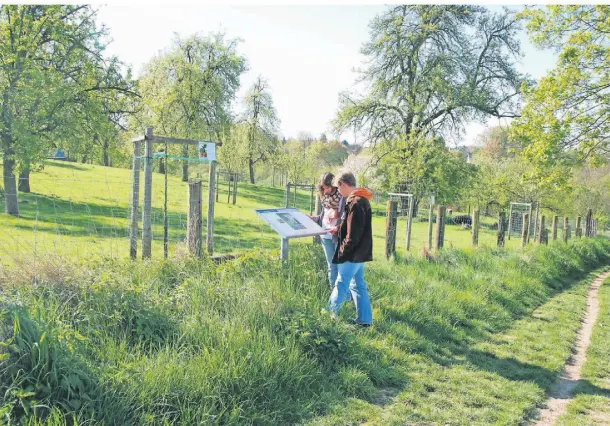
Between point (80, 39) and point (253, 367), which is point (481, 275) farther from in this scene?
point (80, 39)

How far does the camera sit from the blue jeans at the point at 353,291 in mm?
5934

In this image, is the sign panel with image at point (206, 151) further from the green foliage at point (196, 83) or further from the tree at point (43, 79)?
the green foliage at point (196, 83)

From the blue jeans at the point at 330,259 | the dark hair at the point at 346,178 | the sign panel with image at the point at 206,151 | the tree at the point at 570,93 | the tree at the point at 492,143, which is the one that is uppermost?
the tree at the point at 492,143

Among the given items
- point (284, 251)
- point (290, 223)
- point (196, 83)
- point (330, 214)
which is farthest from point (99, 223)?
point (196, 83)

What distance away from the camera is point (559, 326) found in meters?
7.62

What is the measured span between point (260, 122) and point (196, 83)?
44.2 ft

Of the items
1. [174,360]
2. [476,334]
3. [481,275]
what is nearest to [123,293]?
[174,360]

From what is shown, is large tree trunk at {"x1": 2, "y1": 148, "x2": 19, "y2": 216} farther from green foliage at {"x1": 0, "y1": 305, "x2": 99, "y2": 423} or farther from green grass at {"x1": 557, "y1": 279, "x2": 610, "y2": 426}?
green grass at {"x1": 557, "y1": 279, "x2": 610, "y2": 426}

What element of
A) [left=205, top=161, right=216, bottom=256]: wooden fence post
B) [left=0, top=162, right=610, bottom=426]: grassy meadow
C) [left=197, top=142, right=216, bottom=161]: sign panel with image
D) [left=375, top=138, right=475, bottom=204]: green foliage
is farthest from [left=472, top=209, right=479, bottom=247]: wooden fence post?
[left=375, top=138, right=475, bottom=204]: green foliage

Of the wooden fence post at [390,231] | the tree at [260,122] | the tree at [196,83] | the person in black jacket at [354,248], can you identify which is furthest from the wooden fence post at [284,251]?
the tree at [260,122]

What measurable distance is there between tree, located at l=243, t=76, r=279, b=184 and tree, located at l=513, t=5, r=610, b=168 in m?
36.9

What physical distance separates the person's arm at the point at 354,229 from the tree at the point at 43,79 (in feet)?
46.7

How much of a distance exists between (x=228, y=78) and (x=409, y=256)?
34877mm

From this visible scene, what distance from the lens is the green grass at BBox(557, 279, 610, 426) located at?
446 centimetres
